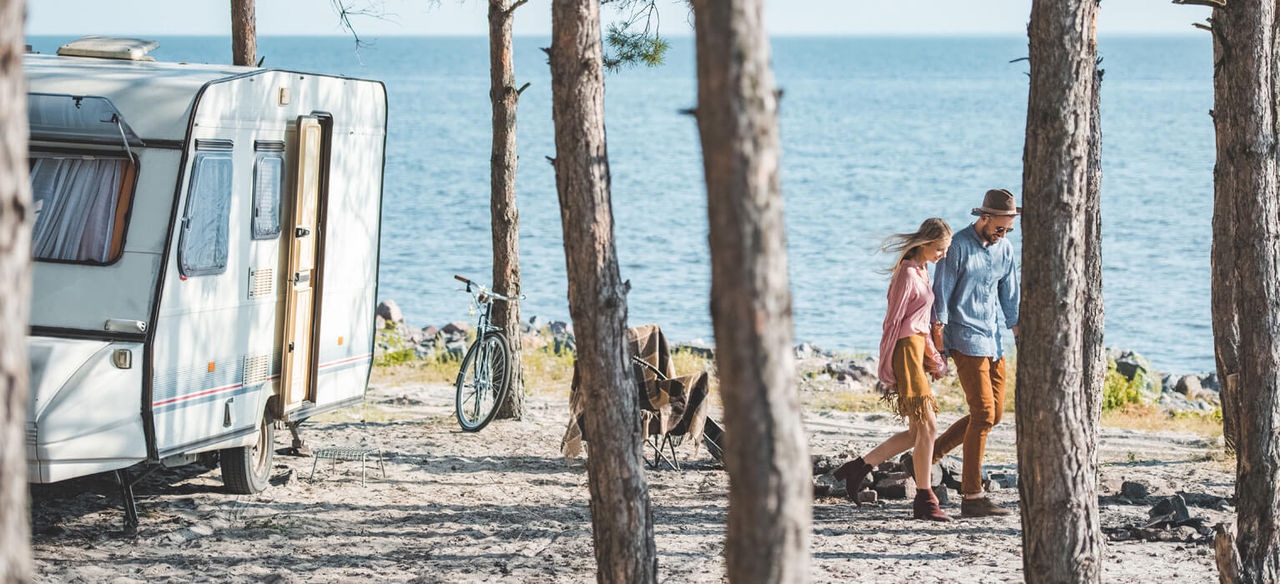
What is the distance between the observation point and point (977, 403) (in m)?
7.08

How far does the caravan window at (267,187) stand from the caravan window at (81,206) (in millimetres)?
830

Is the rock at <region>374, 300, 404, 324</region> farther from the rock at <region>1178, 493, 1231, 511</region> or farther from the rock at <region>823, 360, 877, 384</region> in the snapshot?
the rock at <region>1178, 493, 1231, 511</region>

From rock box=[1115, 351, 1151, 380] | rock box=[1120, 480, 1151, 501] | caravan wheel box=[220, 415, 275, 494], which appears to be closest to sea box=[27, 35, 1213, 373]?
rock box=[1120, 480, 1151, 501]

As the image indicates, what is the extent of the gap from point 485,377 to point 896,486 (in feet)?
10.6

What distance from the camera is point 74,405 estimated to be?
591cm

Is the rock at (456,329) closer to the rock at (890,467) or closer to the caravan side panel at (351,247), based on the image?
the caravan side panel at (351,247)

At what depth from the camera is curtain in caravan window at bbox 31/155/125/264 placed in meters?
6.34

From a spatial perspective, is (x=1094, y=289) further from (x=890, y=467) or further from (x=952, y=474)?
(x=890, y=467)

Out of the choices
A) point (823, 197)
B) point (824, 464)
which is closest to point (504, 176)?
point (824, 464)

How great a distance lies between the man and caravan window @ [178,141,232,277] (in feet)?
12.3

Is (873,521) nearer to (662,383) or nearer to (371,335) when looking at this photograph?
(662,383)

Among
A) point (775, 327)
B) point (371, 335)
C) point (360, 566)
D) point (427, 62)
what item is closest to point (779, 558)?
point (775, 327)

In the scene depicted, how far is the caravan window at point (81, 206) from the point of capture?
6332 millimetres

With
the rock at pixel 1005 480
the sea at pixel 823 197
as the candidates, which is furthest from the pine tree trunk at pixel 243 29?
the rock at pixel 1005 480
